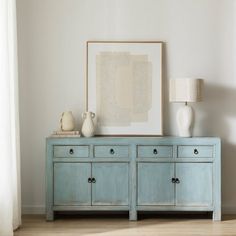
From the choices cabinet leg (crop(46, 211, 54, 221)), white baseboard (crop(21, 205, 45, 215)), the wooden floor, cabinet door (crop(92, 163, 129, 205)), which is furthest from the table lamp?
white baseboard (crop(21, 205, 45, 215))

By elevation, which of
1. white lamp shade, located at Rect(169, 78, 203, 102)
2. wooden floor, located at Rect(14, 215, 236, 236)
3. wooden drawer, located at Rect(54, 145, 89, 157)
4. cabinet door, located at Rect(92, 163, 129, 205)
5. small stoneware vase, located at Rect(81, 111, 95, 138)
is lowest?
wooden floor, located at Rect(14, 215, 236, 236)

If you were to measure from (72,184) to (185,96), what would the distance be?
1322 mm

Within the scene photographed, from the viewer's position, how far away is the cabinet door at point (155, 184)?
16.7 ft

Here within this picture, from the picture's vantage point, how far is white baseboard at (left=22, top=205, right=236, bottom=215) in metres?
5.49

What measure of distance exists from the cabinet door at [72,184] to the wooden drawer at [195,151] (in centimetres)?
87

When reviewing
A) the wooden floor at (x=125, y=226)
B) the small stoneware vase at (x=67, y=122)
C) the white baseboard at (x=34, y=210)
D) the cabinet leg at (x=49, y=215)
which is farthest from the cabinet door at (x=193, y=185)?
the white baseboard at (x=34, y=210)

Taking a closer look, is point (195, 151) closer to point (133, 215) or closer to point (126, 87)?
point (133, 215)

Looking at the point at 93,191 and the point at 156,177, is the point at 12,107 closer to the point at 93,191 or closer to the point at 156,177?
the point at 93,191

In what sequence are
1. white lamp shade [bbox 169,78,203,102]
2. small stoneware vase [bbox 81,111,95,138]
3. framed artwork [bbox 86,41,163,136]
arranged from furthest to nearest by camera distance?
framed artwork [bbox 86,41,163,136]
small stoneware vase [bbox 81,111,95,138]
white lamp shade [bbox 169,78,203,102]

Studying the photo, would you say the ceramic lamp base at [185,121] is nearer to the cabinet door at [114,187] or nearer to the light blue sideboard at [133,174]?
the light blue sideboard at [133,174]

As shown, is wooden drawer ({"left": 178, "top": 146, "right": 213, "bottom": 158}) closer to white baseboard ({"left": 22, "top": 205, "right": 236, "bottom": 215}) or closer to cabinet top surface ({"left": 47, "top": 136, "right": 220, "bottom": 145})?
cabinet top surface ({"left": 47, "top": 136, "right": 220, "bottom": 145})

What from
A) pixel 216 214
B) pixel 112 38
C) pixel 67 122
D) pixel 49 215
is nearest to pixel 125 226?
pixel 49 215

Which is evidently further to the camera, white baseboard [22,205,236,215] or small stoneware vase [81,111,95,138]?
white baseboard [22,205,236,215]

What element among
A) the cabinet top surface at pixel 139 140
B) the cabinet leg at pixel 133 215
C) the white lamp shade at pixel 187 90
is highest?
the white lamp shade at pixel 187 90
